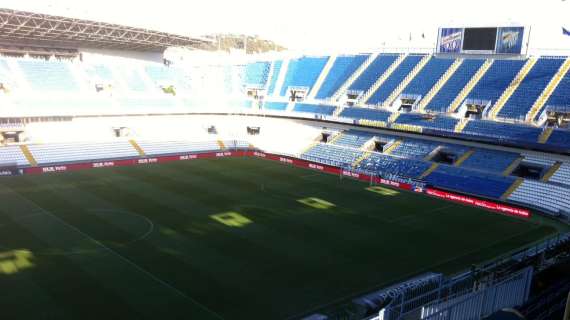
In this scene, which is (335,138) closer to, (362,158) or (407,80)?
(362,158)

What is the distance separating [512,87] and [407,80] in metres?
9.17

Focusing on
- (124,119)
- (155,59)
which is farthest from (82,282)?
(155,59)

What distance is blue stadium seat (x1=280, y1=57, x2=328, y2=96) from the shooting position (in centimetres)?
4884

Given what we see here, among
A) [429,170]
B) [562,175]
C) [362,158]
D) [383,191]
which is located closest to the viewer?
[562,175]

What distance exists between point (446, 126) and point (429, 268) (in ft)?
65.5

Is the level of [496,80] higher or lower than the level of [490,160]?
higher

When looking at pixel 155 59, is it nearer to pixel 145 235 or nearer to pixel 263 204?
pixel 263 204

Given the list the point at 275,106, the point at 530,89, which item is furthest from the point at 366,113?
the point at 530,89

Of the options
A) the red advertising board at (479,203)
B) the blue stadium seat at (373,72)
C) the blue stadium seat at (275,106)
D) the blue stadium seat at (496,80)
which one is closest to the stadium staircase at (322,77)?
the blue stadium seat at (275,106)

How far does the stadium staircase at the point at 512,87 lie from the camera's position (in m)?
34.7

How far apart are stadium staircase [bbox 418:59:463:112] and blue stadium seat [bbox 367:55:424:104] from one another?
11.4 feet

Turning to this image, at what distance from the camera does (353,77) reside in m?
45.8

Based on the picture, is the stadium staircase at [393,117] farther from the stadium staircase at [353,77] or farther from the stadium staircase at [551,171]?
the stadium staircase at [551,171]

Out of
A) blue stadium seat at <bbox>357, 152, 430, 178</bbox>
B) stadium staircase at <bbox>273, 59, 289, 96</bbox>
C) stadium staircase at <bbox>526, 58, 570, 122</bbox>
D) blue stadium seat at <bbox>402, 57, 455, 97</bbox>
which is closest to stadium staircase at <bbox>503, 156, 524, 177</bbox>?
stadium staircase at <bbox>526, 58, 570, 122</bbox>
